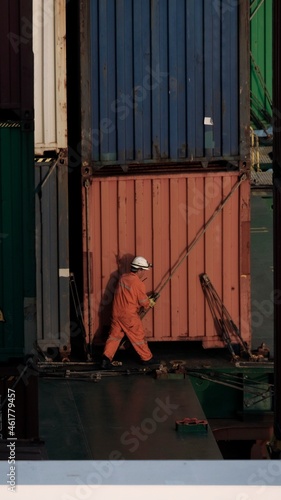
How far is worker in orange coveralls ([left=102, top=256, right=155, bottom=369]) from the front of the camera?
44.3 ft

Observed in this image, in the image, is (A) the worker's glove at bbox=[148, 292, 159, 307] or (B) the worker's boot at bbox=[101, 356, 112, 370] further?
(A) the worker's glove at bbox=[148, 292, 159, 307]

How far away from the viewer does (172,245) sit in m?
13.9

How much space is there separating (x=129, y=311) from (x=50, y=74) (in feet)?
11.5

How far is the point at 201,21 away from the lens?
13.8 meters

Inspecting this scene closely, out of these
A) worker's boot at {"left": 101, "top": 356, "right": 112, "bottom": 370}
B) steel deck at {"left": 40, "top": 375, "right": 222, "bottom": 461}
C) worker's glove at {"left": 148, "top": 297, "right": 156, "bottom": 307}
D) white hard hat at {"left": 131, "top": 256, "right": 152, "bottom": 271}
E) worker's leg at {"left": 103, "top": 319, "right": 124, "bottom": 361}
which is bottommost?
steel deck at {"left": 40, "top": 375, "right": 222, "bottom": 461}

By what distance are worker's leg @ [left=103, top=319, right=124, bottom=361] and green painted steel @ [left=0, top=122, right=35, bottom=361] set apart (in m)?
3.35

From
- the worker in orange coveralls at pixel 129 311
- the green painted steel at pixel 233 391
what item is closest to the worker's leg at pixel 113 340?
the worker in orange coveralls at pixel 129 311

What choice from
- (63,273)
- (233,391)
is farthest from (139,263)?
(233,391)

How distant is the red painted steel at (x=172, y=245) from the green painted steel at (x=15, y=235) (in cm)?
362

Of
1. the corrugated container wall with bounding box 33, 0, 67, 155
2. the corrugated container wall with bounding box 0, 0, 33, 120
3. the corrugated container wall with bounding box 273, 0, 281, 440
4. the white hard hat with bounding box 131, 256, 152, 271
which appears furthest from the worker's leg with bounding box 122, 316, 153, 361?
the corrugated container wall with bounding box 273, 0, 281, 440

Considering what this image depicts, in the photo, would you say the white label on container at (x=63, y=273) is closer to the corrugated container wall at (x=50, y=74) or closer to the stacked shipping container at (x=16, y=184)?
the corrugated container wall at (x=50, y=74)

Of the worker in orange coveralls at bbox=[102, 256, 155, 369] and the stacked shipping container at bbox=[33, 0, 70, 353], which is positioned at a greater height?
the stacked shipping container at bbox=[33, 0, 70, 353]

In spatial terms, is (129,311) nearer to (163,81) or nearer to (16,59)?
(163,81)

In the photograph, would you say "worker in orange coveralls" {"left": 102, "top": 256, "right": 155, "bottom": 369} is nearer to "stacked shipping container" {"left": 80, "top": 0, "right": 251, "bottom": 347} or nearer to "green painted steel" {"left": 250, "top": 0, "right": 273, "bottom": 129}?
"stacked shipping container" {"left": 80, "top": 0, "right": 251, "bottom": 347}
